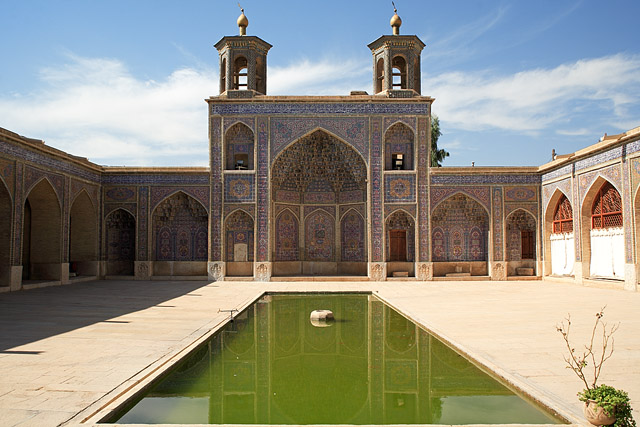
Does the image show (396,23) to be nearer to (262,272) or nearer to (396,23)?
(396,23)

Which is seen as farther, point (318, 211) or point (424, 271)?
point (318, 211)

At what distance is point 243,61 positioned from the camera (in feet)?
48.7

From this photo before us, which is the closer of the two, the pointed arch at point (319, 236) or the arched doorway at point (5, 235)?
the arched doorway at point (5, 235)

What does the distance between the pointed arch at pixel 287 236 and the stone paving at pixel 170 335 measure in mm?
4179

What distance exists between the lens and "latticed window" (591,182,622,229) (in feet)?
36.5

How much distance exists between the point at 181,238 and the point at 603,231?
10910 millimetres

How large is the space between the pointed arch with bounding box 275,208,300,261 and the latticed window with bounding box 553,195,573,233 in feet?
23.9

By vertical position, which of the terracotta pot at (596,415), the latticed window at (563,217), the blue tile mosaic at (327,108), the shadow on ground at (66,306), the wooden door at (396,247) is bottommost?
the shadow on ground at (66,306)

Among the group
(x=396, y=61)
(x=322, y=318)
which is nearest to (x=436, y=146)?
(x=396, y=61)

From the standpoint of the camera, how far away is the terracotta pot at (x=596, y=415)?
8.59ft

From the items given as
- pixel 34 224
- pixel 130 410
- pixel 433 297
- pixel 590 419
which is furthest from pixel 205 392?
pixel 34 224

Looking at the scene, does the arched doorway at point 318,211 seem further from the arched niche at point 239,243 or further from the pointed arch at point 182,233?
the pointed arch at point 182,233

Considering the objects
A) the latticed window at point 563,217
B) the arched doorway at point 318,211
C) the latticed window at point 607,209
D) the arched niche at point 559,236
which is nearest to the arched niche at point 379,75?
the arched doorway at point 318,211

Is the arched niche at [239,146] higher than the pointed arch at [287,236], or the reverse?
the arched niche at [239,146]
